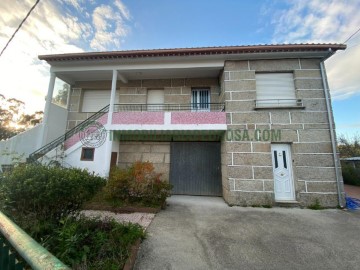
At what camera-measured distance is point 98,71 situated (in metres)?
8.66

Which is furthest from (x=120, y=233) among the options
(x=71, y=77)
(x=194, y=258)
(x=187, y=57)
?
(x=71, y=77)

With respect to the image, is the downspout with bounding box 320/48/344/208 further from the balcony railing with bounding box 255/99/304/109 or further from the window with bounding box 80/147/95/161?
the window with bounding box 80/147/95/161

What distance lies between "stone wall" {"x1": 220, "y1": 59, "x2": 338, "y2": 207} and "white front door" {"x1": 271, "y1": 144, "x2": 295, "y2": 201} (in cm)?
20

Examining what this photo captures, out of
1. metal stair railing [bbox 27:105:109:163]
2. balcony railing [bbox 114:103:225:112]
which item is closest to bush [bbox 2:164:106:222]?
metal stair railing [bbox 27:105:109:163]

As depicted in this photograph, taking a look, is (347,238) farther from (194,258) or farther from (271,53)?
(271,53)

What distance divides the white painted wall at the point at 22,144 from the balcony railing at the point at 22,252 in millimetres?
8048

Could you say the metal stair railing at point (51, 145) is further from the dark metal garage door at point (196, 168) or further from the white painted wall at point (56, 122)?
the dark metal garage door at point (196, 168)

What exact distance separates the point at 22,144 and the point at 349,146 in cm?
3400

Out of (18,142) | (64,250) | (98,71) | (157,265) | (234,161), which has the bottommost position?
(157,265)

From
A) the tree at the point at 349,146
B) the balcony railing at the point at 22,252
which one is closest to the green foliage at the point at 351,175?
the tree at the point at 349,146

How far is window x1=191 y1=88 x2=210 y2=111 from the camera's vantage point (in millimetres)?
9094

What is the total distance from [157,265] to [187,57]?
7.57 m

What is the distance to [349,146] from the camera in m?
23.0

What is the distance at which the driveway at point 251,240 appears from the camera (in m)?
3.08
